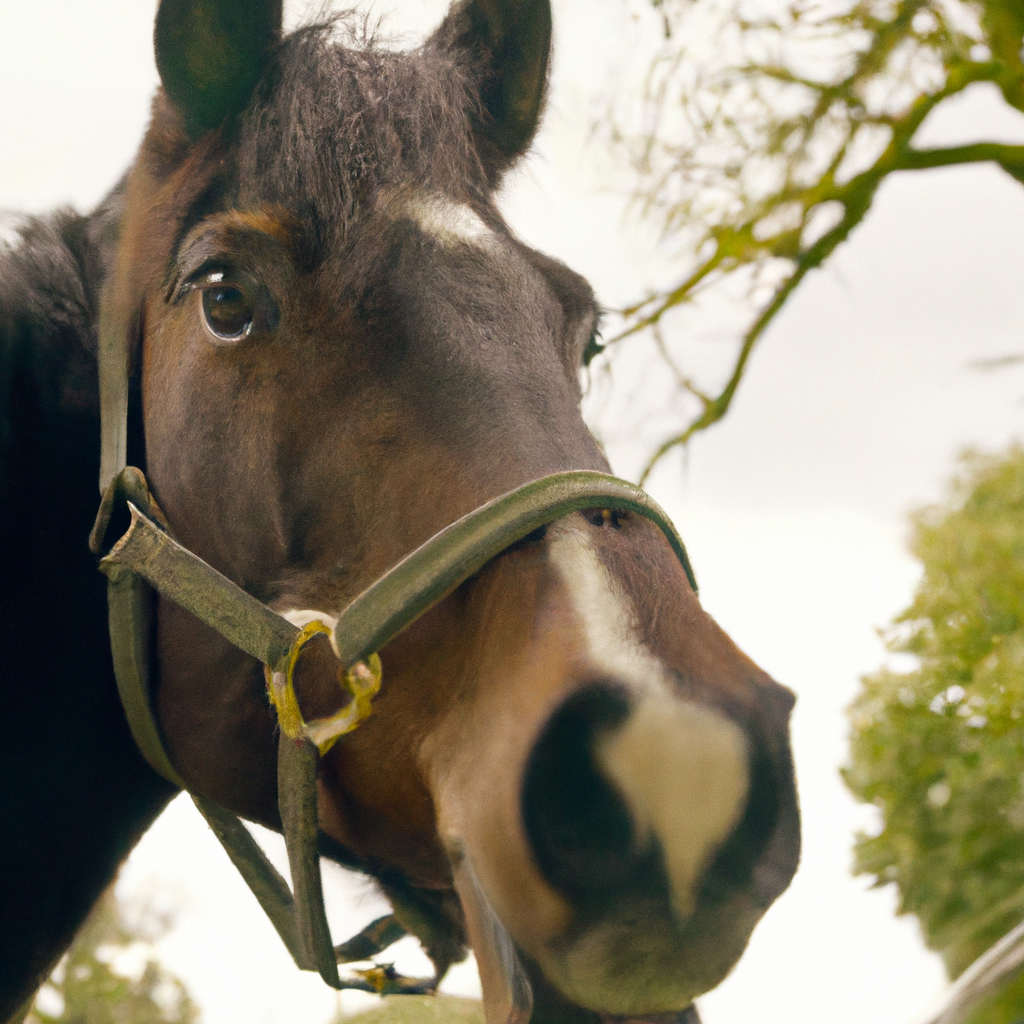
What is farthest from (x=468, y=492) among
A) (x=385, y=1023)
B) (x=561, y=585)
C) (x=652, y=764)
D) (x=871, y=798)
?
(x=871, y=798)

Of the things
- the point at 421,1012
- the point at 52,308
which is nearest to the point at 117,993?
the point at 421,1012

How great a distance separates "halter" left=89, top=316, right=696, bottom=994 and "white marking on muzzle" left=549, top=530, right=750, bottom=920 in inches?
10.6

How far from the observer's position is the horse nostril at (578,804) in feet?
2.93

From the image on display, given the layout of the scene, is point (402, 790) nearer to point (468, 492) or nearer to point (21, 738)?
point (468, 492)

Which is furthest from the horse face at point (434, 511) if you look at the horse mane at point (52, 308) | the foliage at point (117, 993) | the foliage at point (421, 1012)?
the foliage at point (117, 993)

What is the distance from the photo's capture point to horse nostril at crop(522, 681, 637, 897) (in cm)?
89

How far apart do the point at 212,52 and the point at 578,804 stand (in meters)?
1.40

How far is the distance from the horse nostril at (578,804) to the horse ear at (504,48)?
1.26 metres

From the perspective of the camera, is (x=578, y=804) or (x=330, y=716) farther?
(x=330, y=716)

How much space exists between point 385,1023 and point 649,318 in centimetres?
454

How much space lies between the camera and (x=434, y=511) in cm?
116

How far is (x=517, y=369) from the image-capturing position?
4.10 feet

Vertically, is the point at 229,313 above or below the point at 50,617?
above

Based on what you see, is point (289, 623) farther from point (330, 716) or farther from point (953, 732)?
point (953, 732)
